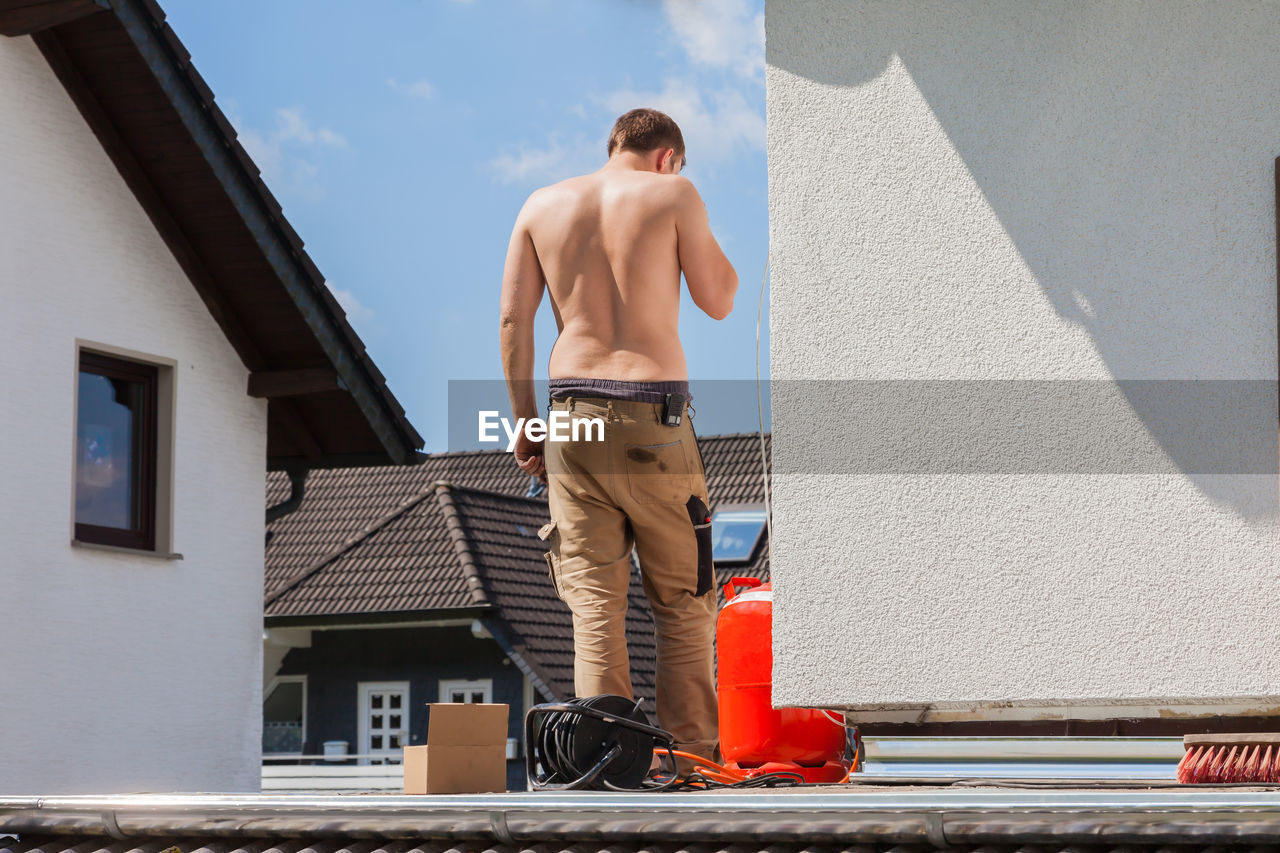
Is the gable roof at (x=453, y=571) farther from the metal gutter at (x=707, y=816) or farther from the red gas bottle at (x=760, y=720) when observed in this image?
the metal gutter at (x=707, y=816)

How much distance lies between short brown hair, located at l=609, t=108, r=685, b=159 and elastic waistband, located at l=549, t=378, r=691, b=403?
2.43 ft

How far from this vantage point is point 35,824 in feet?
13.4

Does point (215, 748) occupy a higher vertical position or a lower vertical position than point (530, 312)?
lower

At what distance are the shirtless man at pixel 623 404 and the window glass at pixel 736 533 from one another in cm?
1701

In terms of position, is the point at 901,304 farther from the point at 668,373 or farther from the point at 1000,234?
the point at 668,373

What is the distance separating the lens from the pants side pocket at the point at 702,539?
16.0 feet

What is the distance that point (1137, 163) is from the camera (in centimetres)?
482

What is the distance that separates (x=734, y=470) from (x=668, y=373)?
20857 millimetres

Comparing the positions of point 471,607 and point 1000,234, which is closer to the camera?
point 1000,234

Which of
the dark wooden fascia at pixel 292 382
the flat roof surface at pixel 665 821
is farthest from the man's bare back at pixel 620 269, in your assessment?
the dark wooden fascia at pixel 292 382

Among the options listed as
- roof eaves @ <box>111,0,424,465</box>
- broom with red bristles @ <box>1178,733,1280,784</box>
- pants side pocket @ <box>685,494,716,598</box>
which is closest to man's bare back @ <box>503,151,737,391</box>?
pants side pocket @ <box>685,494,716,598</box>

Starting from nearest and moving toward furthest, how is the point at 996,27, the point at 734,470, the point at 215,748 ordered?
the point at 996,27 → the point at 215,748 → the point at 734,470

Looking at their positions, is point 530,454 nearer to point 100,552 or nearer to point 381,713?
point 100,552

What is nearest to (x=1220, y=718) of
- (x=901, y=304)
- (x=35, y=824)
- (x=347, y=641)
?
(x=901, y=304)
